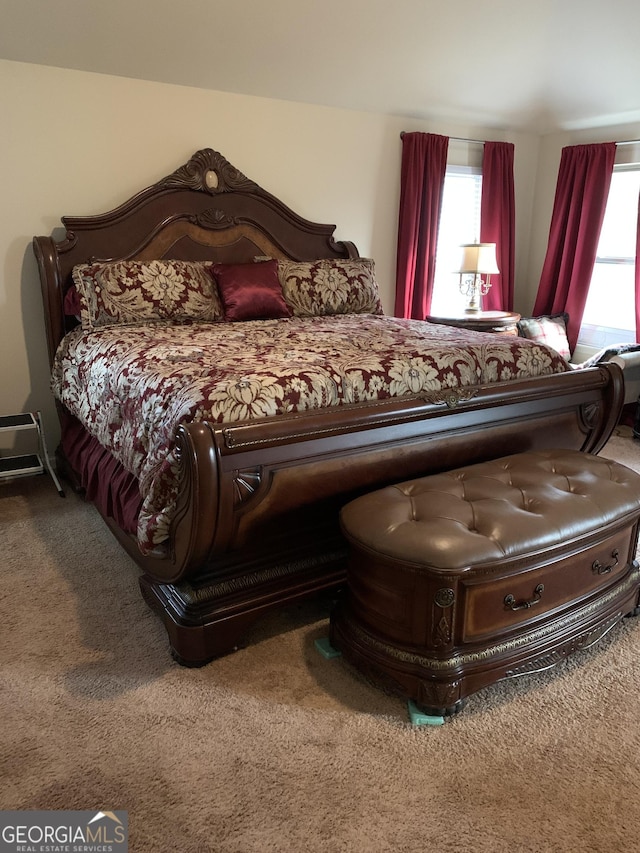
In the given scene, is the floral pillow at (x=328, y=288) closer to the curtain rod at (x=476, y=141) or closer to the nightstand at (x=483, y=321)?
the nightstand at (x=483, y=321)

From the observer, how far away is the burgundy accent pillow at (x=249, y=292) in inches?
132

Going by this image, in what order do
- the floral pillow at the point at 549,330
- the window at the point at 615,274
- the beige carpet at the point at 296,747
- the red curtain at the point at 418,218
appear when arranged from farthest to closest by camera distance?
the window at the point at 615,274 → the floral pillow at the point at 549,330 → the red curtain at the point at 418,218 → the beige carpet at the point at 296,747

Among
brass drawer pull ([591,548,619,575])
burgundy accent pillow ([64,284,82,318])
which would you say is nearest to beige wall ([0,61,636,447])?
burgundy accent pillow ([64,284,82,318])

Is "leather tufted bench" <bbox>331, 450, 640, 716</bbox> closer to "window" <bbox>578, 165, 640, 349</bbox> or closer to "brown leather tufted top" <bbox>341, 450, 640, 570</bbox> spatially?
"brown leather tufted top" <bbox>341, 450, 640, 570</bbox>

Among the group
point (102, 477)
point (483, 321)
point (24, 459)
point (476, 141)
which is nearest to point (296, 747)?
point (102, 477)

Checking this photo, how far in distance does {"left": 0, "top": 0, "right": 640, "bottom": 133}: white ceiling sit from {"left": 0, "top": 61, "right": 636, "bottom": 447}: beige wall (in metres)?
0.10

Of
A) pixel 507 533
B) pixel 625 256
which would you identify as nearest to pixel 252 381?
pixel 507 533

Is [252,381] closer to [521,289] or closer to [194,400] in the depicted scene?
[194,400]

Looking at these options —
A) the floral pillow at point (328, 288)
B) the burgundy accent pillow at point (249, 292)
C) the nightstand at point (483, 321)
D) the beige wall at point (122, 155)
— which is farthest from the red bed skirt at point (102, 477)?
the nightstand at point (483, 321)

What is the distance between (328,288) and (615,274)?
249cm

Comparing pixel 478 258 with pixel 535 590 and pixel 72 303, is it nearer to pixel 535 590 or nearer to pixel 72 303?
pixel 72 303

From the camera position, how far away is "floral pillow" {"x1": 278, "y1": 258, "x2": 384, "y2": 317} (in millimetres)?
3600

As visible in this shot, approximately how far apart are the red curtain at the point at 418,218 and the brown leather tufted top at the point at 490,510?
2.64m

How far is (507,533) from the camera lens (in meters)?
1.69
